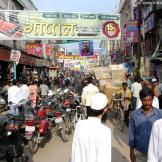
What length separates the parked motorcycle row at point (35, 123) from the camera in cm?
937

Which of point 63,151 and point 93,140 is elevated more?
point 93,140

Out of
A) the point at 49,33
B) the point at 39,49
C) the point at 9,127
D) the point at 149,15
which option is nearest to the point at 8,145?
the point at 9,127

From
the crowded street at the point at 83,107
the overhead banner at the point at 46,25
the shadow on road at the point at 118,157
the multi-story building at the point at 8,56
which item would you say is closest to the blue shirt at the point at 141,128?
the crowded street at the point at 83,107

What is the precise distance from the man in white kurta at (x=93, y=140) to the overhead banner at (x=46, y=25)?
56.8 ft

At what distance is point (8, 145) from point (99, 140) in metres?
4.98

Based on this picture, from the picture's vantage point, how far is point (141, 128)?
251 inches

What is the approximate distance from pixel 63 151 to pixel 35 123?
3.18 feet

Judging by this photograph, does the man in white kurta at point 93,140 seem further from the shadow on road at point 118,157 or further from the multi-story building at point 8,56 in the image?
the multi-story building at point 8,56

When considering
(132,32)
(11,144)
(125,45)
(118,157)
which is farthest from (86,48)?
(11,144)

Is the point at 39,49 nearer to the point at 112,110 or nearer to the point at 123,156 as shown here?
the point at 112,110

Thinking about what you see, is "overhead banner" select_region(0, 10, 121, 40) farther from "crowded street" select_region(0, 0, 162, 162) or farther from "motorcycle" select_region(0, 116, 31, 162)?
"motorcycle" select_region(0, 116, 31, 162)

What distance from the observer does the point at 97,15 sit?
22953 mm

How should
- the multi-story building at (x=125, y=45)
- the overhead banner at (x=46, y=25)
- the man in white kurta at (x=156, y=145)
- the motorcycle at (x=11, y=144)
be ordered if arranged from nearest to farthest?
1. the man in white kurta at (x=156, y=145)
2. the motorcycle at (x=11, y=144)
3. the overhead banner at (x=46, y=25)
4. the multi-story building at (x=125, y=45)

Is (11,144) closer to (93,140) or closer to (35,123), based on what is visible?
(35,123)
